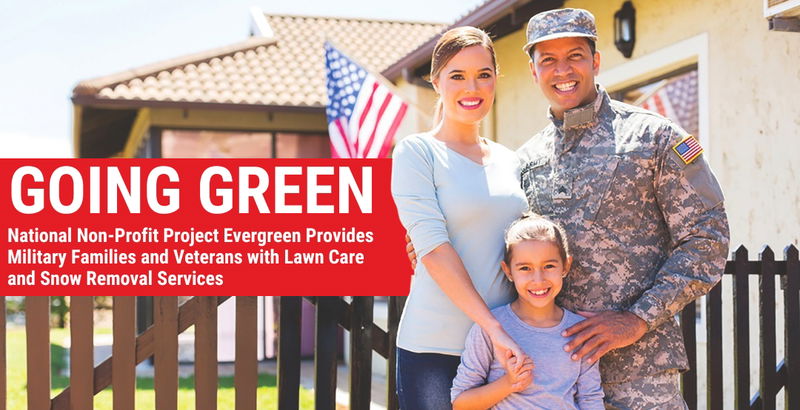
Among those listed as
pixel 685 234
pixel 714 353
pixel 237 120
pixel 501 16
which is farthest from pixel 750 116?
pixel 237 120

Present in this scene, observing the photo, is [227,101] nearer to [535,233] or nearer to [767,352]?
[767,352]

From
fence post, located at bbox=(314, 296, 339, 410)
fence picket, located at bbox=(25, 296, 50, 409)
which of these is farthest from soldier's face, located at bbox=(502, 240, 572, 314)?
fence picket, located at bbox=(25, 296, 50, 409)

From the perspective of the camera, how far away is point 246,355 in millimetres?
3480

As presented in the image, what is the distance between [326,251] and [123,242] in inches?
31.2

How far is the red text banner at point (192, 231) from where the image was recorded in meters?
3.38

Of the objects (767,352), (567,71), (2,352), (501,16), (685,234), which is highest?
(501,16)

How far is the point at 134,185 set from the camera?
136 inches

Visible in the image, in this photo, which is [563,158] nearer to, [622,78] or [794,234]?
[794,234]

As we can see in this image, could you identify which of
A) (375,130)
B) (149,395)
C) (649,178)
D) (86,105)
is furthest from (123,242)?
(86,105)

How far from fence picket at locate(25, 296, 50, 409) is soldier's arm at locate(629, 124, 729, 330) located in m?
2.26

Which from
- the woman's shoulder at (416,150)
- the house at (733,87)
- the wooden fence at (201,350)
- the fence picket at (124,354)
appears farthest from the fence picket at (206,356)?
the house at (733,87)

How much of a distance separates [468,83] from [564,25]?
1.05 feet

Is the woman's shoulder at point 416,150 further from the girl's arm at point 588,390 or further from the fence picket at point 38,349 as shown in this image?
the fence picket at point 38,349

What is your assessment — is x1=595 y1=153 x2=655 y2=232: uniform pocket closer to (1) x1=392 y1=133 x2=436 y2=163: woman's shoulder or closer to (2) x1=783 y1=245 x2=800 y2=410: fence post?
(1) x1=392 y1=133 x2=436 y2=163: woman's shoulder
